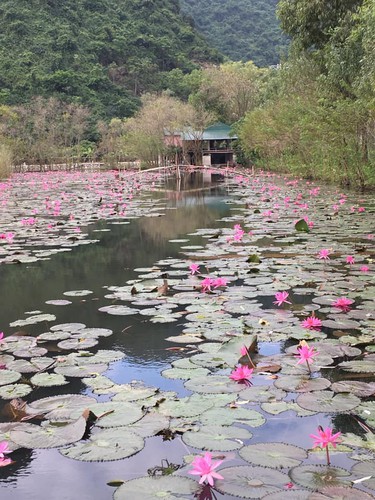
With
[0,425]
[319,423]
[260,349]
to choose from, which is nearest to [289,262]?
[260,349]

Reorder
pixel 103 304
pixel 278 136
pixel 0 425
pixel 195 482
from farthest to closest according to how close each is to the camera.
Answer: pixel 278 136, pixel 103 304, pixel 0 425, pixel 195 482

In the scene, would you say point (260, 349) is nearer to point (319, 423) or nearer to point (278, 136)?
point (319, 423)

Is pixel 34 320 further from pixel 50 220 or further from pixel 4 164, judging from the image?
pixel 4 164

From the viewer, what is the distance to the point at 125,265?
214 inches

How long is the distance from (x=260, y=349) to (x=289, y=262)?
7.09 ft

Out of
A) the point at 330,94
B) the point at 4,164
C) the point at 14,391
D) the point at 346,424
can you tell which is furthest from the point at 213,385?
the point at 4,164

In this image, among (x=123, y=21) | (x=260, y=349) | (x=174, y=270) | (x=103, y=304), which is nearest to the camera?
(x=260, y=349)

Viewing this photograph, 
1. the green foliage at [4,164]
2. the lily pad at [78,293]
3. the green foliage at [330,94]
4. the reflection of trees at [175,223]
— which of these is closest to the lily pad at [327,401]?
the lily pad at [78,293]

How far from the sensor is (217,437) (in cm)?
201

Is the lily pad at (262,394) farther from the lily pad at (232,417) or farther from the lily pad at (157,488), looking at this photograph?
the lily pad at (157,488)

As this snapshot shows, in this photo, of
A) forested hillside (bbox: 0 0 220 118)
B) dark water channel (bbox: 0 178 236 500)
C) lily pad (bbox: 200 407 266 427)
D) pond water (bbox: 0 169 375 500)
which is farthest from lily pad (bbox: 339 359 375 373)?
forested hillside (bbox: 0 0 220 118)

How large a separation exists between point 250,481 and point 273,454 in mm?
175

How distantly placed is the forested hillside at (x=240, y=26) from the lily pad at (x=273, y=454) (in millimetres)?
73907

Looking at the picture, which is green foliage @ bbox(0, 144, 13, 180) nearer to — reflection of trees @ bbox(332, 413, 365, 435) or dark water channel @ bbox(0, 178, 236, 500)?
dark water channel @ bbox(0, 178, 236, 500)
